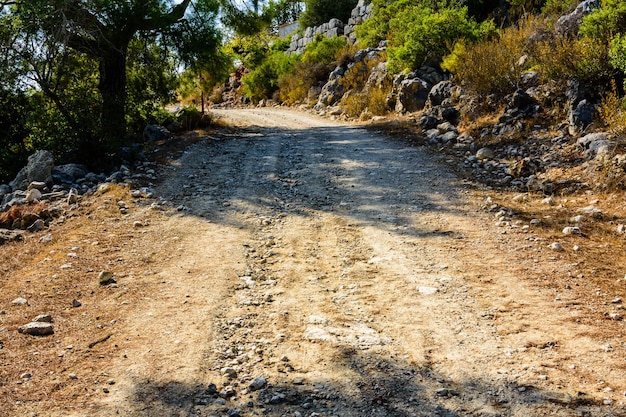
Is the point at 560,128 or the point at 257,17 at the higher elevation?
the point at 257,17

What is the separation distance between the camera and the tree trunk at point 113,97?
9516mm

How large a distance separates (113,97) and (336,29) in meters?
20.9

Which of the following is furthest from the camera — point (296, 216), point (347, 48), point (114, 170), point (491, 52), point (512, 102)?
point (347, 48)

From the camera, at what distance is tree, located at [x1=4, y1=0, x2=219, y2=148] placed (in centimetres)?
862

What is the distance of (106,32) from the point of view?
10.5 metres

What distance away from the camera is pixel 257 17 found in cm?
1403

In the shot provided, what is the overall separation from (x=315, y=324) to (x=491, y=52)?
8.96m

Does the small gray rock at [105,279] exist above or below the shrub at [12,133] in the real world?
below

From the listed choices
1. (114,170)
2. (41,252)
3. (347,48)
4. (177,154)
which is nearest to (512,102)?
(177,154)

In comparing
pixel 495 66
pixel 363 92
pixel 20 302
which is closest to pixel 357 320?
pixel 20 302

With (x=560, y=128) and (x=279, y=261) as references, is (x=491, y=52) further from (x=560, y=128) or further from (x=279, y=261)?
(x=279, y=261)

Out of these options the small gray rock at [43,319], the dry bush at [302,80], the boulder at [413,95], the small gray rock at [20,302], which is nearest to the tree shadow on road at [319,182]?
the small gray rock at [20,302]

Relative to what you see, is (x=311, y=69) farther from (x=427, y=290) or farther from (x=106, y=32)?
(x=427, y=290)

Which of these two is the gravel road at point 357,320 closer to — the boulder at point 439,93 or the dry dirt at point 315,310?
the dry dirt at point 315,310
